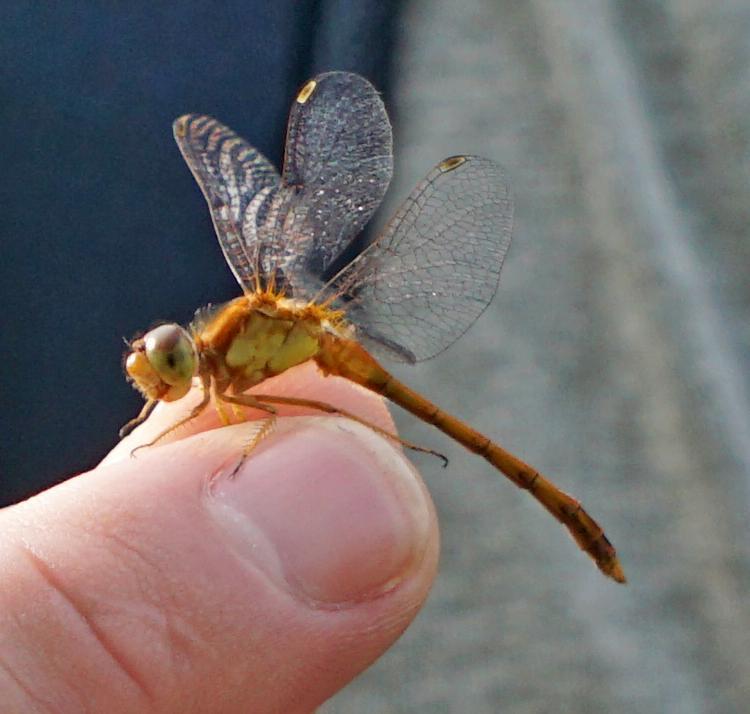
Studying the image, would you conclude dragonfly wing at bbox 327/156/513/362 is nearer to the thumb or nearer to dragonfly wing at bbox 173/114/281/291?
dragonfly wing at bbox 173/114/281/291

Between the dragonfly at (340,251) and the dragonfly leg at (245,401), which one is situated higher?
the dragonfly at (340,251)

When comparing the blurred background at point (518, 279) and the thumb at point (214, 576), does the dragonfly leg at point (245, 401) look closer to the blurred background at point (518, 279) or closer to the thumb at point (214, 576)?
the thumb at point (214, 576)

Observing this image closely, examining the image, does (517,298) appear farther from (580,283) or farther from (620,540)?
(620,540)

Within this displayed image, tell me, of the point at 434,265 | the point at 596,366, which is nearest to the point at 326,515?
the point at 434,265

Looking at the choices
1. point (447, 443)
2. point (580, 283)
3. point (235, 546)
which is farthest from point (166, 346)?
point (580, 283)

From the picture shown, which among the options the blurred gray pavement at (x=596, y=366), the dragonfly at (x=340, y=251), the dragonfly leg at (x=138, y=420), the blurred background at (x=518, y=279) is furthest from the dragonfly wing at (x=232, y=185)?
the blurred gray pavement at (x=596, y=366)

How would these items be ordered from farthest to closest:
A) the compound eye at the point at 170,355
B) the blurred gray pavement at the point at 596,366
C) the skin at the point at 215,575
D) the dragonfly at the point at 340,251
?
1. the blurred gray pavement at the point at 596,366
2. the dragonfly at the point at 340,251
3. the compound eye at the point at 170,355
4. the skin at the point at 215,575

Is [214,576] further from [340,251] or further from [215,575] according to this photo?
[340,251]
